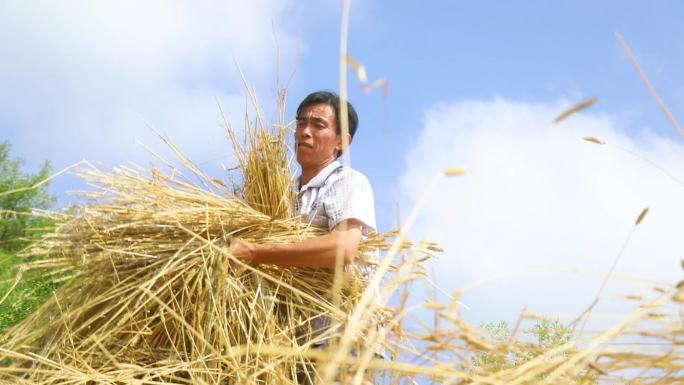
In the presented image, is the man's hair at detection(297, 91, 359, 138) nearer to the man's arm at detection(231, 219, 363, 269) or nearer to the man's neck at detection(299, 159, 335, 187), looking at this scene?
the man's neck at detection(299, 159, 335, 187)

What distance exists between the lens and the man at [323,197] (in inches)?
71.8

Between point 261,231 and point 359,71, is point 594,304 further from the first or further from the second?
point 261,231

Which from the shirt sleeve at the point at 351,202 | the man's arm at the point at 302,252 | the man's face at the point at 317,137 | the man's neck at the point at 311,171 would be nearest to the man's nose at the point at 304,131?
the man's face at the point at 317,137

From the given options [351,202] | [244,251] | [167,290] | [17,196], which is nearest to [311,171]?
[351,202]

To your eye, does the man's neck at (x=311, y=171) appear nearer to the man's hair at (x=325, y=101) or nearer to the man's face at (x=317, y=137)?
the man's face at (x=317, y=137)

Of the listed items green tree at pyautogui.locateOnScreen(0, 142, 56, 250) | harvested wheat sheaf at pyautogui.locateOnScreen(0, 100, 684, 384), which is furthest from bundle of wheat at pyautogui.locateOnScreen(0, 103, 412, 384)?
green tree at pyautogui.locateOnScreen(0, 142, 56, 250)

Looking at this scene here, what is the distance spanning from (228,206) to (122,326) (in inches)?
17.2

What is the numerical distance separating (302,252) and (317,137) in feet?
1.81

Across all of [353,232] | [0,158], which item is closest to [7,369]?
[353,232]

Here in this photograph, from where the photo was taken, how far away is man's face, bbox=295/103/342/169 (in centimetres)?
224

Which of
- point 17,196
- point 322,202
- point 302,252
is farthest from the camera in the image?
point 17,196

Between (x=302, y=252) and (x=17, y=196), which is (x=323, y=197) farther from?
(x=17, y=196)

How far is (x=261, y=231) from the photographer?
200 centimetres

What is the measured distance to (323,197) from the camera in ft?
6.75
